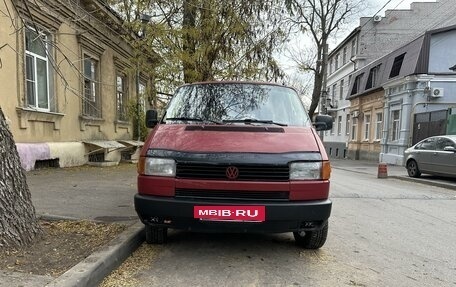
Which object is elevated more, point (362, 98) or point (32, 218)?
point (362, 98)

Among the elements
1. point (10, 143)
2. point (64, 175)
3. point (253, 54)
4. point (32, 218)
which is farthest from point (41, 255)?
point (253, 54)

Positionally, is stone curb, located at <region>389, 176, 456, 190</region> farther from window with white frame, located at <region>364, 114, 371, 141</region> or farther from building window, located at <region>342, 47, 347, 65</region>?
building window, located at <region>342, 47, 347, 65</region>

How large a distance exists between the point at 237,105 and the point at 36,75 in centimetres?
766

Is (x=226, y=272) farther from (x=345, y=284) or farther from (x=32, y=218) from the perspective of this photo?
(x=32, y=218)

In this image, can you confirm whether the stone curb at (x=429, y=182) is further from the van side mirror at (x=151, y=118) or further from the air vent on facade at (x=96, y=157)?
the air vent on facade at (x=96, y=157)

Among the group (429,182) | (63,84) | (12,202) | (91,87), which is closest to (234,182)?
(12,202)

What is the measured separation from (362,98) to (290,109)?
25.0 metres

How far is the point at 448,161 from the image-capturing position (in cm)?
1170

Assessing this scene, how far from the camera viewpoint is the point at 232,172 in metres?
3.65

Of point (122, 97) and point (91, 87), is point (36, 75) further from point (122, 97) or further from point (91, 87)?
point (122, 97)

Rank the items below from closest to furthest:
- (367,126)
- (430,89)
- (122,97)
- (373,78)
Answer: (122,97) < (430,89) < (373,78) < (367,126)

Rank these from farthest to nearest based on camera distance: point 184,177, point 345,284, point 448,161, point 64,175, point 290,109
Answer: point 448,161
point 64,175
point 290,109
point 184,177
point 345,284

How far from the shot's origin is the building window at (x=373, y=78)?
82.2ft

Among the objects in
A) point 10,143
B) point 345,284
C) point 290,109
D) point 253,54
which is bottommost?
point 345,284
